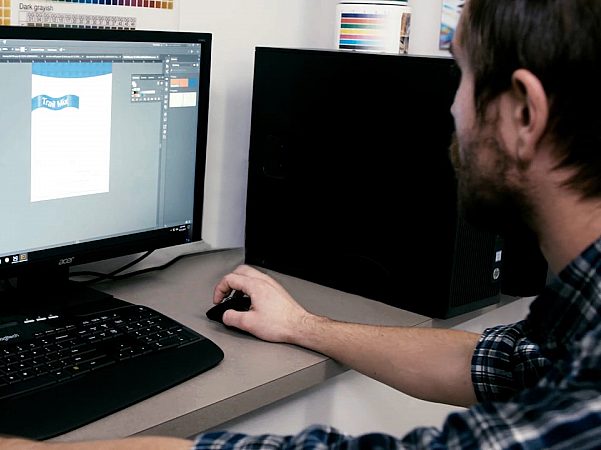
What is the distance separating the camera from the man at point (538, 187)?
75cm

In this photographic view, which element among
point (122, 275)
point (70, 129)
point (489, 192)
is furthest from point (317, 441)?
point (122, 275)

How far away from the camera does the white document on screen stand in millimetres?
1225

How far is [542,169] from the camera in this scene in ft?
2.84

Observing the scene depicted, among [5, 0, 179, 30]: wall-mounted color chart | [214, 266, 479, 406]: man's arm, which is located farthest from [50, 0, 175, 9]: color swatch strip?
[214, 266, 479, 406]: man's arm

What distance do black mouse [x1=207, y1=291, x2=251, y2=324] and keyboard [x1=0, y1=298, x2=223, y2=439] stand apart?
0.09m

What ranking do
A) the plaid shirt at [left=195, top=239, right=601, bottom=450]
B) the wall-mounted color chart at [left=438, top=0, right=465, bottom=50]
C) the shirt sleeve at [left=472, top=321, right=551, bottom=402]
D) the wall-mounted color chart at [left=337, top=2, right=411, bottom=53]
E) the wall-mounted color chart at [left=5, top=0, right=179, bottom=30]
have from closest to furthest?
the plaid shirt at [left=195, top=239, right=601, bottom=450]
the shirt sleeve at [left=472, top=321, right=551, bottom=402]
the wall-mounted color chart at [left=5, top=0, right=179, bottom=30]
the wall-mounted color chart at [left=337, top=2, right=411, bottom=53]
the wall-mounted color chart at [left=438, top=0, right=465, bottom=50]

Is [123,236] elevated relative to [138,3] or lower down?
lower down

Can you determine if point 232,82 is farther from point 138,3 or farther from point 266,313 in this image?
point 266,313

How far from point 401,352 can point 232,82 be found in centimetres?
69

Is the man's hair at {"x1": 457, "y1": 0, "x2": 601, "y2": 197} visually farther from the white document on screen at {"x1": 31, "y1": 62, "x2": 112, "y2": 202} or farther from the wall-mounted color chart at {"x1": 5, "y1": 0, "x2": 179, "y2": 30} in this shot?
the wall-mounted color chart at {"x1": 5, "y1": 0, "x2": 179, "y2": 30}

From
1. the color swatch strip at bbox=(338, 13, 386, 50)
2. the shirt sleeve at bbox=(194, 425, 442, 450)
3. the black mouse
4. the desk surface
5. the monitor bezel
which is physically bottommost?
the desk surface

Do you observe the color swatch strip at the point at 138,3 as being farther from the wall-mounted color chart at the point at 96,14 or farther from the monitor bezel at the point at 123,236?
the monitor bezel at the point at 123,236

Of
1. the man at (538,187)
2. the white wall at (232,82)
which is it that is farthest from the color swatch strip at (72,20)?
the man at (538,187)

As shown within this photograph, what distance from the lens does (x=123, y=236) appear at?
1393 mm
